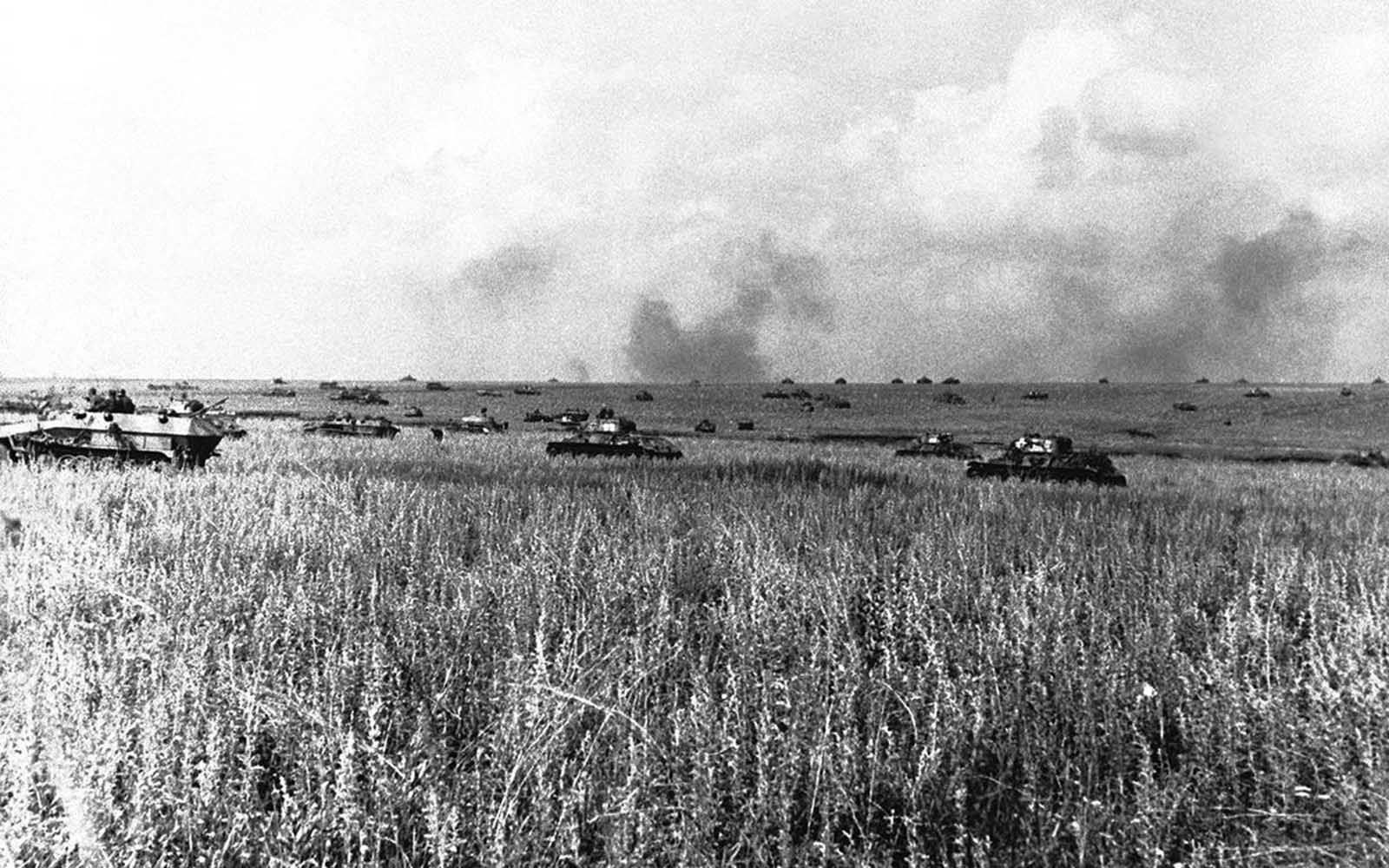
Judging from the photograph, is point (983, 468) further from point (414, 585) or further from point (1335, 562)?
point (414, 585)

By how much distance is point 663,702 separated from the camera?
5.07 m

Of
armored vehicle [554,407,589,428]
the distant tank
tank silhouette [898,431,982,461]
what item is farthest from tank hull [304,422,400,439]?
tank silhouette [898,431,982,461]

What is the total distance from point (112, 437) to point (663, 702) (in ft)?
70.5

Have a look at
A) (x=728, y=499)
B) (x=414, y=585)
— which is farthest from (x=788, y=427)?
(x=414, y=585)

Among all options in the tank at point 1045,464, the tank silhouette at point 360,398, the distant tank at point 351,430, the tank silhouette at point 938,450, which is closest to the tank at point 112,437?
the distant tank at point 351,430

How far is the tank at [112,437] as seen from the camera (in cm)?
2075

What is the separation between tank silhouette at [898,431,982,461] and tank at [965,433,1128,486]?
8056 mm

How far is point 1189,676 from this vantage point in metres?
5.32

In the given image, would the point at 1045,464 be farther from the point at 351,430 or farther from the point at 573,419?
the point at 573,419

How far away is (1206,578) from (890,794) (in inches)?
269

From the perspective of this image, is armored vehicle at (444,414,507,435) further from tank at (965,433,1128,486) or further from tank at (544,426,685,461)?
tank at (965,433,1128,486)

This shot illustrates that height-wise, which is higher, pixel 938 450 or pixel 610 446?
pixel 938 450

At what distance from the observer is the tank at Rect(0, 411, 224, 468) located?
817 inches

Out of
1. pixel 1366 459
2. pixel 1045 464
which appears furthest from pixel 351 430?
pixel 1366 459
